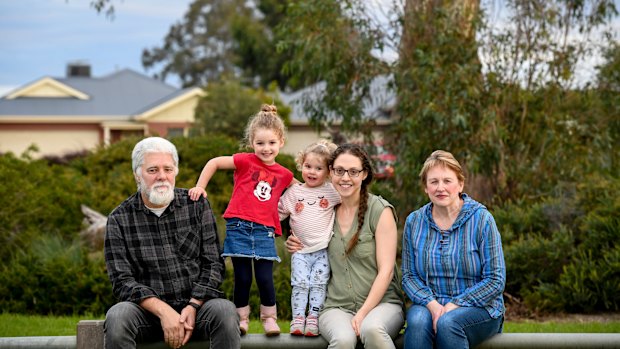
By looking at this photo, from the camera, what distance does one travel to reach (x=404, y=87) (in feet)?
37.7

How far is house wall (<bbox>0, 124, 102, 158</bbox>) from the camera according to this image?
36844 millimetres

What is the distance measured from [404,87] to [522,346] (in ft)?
23.4

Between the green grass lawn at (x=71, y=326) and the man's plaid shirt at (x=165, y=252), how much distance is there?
2485mm

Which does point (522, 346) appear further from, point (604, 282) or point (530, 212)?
point (530, 212)

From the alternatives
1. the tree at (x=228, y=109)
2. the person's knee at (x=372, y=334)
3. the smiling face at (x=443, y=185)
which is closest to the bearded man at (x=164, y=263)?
the person's knee at (x=372, y=334)

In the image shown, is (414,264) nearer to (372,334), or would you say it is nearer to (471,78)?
(372,334)

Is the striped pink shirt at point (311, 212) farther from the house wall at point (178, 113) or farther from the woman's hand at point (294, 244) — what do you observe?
the house wall at point (178, 113)

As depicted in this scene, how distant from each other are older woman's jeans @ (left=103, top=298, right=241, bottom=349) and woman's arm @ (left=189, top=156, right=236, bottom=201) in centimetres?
62

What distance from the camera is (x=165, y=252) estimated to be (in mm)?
4770

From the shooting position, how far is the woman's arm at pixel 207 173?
491 cm

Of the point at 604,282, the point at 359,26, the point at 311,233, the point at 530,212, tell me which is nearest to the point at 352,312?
the point at 311,233

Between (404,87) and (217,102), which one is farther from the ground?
(217,102)

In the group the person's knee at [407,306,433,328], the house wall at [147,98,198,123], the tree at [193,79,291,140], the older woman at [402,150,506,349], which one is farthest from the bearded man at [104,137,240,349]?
the house wall at [147,98,198,123]

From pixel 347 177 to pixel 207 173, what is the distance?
2.76ft
